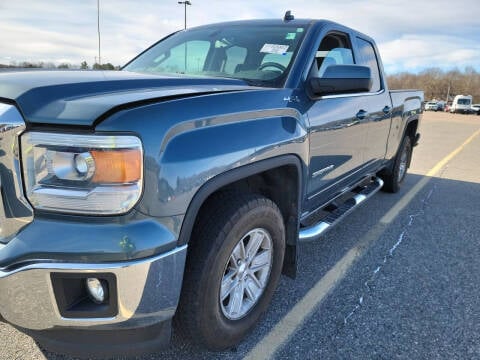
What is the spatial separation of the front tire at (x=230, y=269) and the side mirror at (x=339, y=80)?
89cm

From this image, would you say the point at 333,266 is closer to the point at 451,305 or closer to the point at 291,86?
the point at 451,305

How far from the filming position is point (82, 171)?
1.61 metres

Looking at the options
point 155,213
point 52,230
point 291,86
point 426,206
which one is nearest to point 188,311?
point 155,213

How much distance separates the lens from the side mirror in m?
2.67

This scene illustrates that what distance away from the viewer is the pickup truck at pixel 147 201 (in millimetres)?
1605

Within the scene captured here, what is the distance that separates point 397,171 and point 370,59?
190 cm

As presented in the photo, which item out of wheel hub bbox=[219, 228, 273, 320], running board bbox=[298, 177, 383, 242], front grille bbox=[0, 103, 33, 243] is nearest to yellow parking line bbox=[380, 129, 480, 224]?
running board bbox=[298, 177, 383, 242]

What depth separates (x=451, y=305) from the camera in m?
2.94

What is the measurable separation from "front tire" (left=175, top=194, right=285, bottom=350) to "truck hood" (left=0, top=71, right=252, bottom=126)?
2.08 feet

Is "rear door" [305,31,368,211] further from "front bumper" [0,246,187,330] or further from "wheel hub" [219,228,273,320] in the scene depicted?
"front bumper" [0,246,187,330]

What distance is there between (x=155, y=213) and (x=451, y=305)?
236 centimetres

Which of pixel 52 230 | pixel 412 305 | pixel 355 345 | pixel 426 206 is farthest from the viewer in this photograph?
pixel 426 206

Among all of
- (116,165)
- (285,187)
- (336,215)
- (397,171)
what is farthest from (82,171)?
(397,171)

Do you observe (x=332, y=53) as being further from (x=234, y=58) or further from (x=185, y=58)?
(x=185, y=58)
